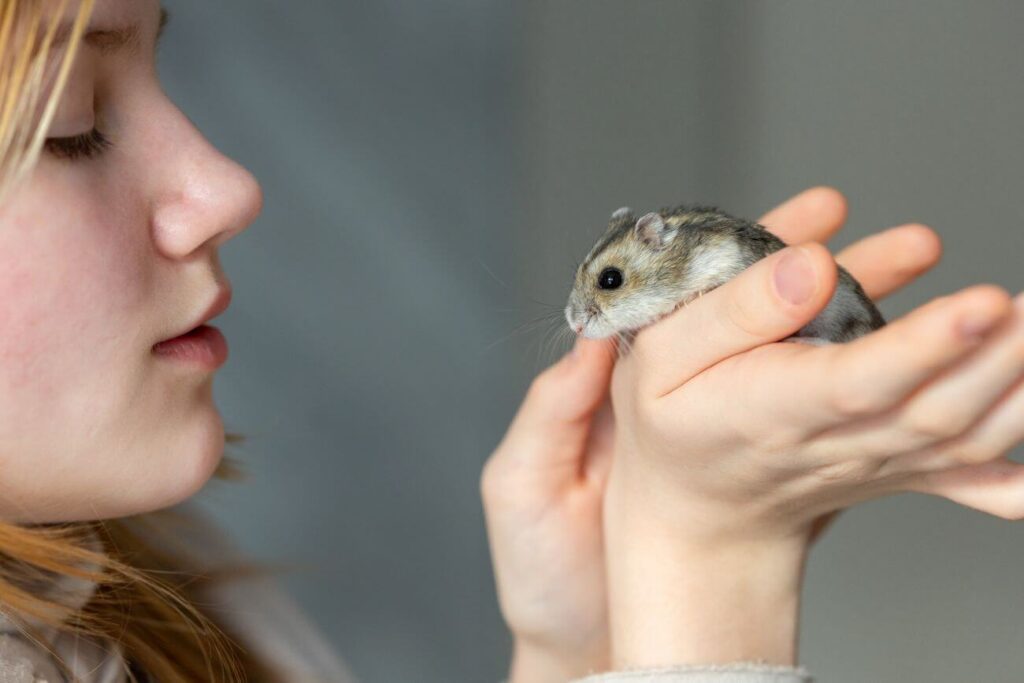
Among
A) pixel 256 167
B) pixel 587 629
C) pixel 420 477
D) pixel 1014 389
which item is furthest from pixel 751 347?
pixel 420 477

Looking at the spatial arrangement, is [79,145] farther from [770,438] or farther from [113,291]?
[770,438]

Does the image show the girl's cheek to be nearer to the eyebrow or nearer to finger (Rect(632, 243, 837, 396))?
the eyebrow

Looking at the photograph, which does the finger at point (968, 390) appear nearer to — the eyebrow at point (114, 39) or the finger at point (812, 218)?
the finger at point (812, 218)

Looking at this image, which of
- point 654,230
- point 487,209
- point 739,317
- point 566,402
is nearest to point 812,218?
point 654,230

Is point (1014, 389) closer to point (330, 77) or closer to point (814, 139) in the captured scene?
point (814, 139)

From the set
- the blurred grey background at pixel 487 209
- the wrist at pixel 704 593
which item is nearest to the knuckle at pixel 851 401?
the wrist at pixel 704 593

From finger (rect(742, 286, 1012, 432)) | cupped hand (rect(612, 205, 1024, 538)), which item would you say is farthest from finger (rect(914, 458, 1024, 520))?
finger (rect(742, 286, 1012, 432))
